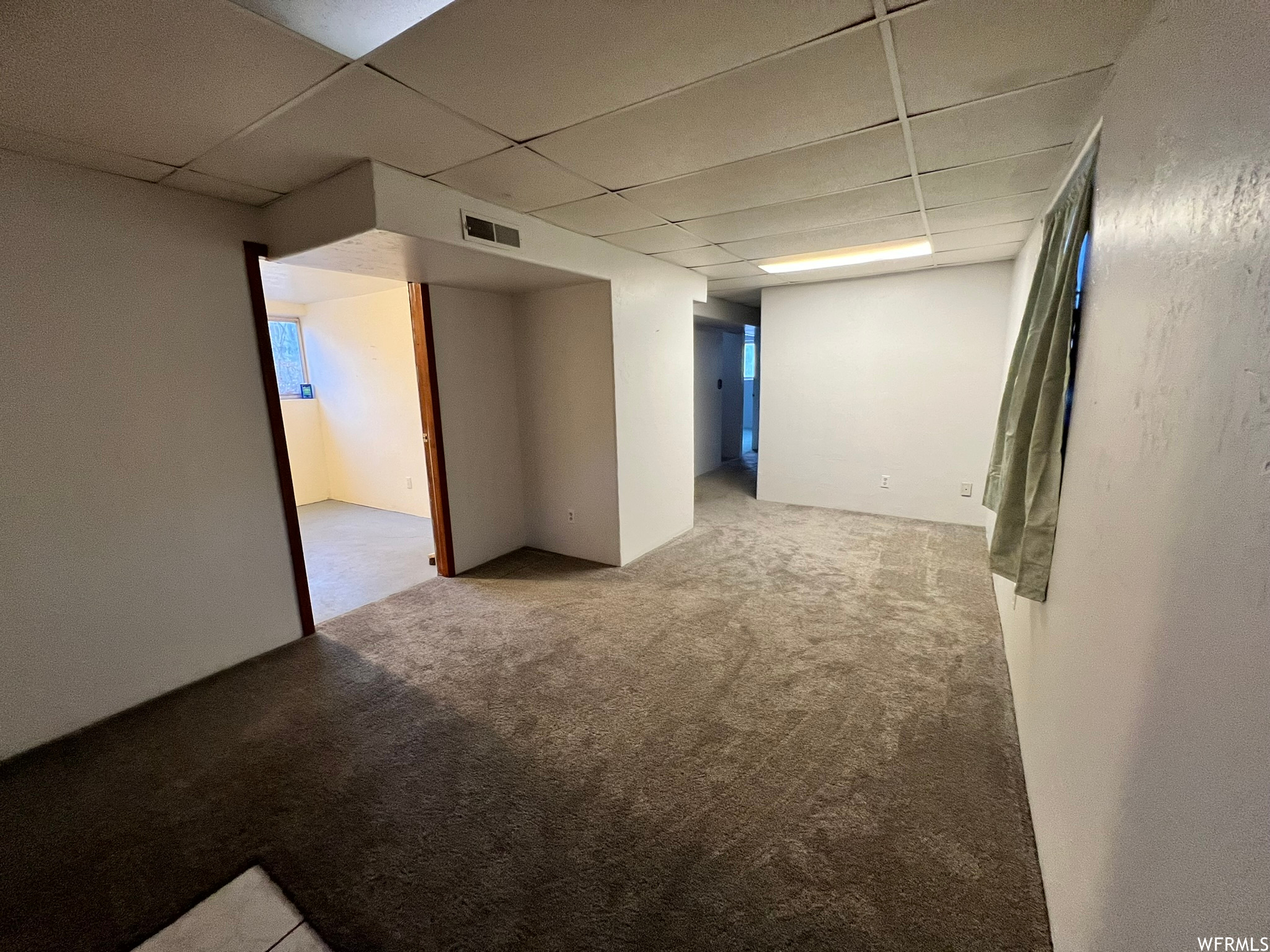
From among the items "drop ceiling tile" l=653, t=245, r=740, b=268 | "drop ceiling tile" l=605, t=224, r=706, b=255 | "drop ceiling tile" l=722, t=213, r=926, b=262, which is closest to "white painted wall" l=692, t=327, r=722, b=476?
"drop ceiling tile" l=653, t=245, r=740, b=268

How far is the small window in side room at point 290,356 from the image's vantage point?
5887 millimetres

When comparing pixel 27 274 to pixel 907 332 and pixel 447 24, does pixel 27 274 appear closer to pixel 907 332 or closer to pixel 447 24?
pixel 447 24

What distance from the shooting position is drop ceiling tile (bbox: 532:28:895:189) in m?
1.47

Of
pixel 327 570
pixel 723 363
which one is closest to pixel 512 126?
pixel 327 570

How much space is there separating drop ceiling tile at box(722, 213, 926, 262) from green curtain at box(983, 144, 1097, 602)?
99cm

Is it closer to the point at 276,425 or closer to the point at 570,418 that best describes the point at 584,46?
the point at 276,425

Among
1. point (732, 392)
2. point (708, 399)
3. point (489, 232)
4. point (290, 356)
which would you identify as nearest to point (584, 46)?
point (489, 232)

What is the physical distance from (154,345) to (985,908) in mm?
3851

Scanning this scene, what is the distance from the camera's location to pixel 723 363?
8180mm

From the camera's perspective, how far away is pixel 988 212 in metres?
2.90

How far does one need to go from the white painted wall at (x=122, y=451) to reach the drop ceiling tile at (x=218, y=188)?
7 cm

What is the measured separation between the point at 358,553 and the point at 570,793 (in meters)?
3.41

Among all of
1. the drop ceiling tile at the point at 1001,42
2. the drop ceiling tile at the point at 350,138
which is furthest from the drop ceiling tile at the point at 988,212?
the drop ceiling tile at the point at 350,138

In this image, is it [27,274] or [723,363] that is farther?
[723,363]
